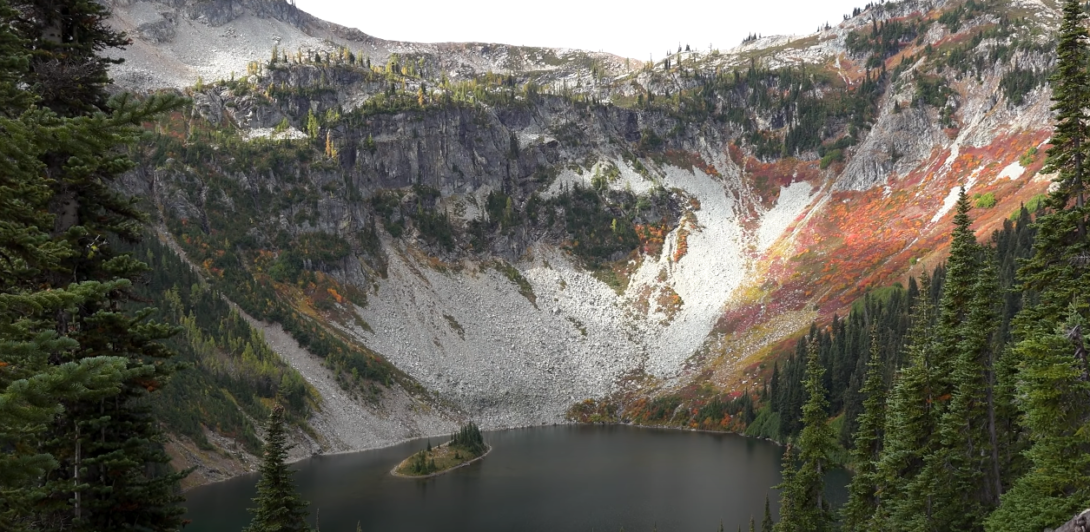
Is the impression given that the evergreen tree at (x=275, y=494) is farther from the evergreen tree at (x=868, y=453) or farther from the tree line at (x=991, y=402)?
the evergreen tree at (x=868, y=453)

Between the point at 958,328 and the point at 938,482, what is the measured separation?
8.02 metres

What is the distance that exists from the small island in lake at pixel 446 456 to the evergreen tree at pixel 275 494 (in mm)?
73756

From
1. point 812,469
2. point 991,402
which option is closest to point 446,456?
point 812,469

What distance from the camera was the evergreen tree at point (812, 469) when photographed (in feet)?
130

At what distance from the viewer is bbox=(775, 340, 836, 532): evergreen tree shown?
39594mm

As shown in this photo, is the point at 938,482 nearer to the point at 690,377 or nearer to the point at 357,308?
the point at 690,377

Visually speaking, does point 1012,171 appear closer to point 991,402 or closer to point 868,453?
point 868,453

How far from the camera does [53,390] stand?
8148 millimetres

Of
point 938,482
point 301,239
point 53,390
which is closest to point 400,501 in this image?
point 938,482

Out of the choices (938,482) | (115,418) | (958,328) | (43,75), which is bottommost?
(938,482)

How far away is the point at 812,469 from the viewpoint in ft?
132

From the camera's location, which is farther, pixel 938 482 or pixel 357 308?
pixel 357 308

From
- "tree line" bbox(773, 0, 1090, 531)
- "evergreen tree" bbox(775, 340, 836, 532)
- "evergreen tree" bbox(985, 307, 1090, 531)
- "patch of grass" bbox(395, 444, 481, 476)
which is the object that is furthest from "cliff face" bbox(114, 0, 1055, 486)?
"evergreen tree" bbox(985, 307, 1090, 531)

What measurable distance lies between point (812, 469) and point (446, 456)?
3013 inches
